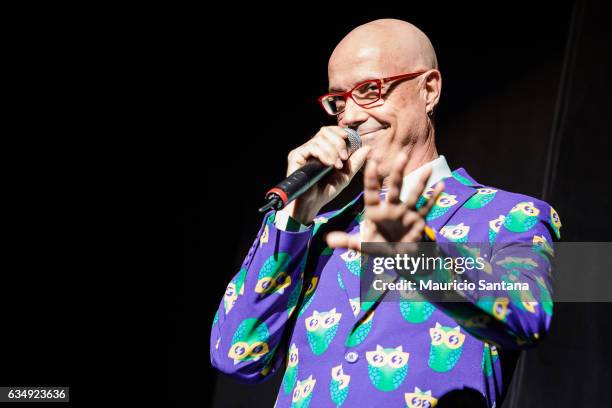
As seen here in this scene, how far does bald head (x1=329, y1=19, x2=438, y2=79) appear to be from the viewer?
146 cm

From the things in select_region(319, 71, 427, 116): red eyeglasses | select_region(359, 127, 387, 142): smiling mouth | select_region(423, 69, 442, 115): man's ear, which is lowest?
select_region(359, 127, 387, 142): smiling mouth

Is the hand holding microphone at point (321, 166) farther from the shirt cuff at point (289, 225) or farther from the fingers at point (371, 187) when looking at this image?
the fingers at point (371, 187)

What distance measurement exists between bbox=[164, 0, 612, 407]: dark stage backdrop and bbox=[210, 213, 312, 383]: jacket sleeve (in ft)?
4.30

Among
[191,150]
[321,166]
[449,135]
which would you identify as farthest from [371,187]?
[191,150]

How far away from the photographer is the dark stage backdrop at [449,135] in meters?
2.29

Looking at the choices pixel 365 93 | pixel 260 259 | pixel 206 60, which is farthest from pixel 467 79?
pixel 260 259

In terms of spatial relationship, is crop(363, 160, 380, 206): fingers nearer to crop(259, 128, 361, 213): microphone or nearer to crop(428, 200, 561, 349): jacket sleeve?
crop(428, 200, 561, 349): jacket sleeve

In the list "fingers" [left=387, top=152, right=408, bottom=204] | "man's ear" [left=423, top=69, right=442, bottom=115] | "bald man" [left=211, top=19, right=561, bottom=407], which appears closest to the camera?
"fingers" [left=387, top=152, right=408, bottom=204]

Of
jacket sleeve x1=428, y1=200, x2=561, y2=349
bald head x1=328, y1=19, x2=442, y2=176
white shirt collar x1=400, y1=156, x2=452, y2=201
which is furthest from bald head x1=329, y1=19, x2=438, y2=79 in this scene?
jacket sleeve x1=428, y1=200, x2=561, y2=349

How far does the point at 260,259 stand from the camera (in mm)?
1254

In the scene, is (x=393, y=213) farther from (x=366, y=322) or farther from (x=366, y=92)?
(x=366, y=92)

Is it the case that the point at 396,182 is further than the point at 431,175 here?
No

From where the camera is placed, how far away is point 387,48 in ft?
4.82

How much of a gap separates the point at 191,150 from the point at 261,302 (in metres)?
1.90
